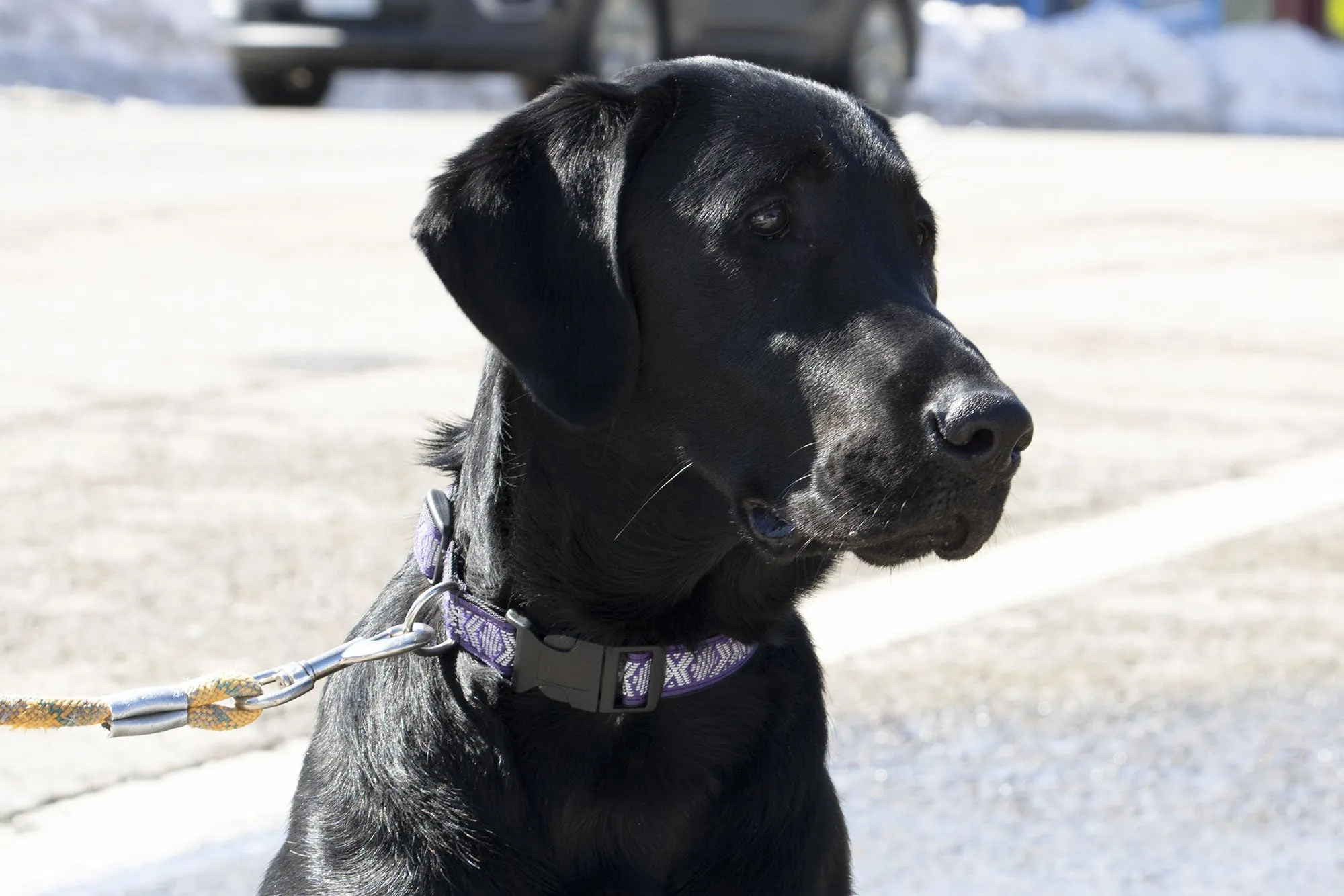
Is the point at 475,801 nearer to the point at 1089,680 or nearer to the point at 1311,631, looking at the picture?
the point at 1089,680

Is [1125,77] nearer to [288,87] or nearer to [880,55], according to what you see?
[880,55]

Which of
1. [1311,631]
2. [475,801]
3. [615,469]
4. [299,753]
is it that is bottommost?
[1311,631]

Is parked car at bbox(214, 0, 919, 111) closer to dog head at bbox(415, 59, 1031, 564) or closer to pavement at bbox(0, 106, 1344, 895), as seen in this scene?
pavement at bbox(0, 106, 1344, 895)

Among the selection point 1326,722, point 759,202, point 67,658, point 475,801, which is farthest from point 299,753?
point 1326,722

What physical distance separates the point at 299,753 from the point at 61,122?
10594 millimetres

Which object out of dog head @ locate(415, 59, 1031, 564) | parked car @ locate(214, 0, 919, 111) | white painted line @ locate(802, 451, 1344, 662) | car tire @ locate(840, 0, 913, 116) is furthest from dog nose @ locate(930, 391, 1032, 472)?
car tire @ locate(840, 0, 913, 116)

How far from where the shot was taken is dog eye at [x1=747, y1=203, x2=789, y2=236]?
116 inches

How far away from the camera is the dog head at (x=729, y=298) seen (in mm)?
2801

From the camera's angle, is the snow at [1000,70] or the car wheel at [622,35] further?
the snow at [1000,70]

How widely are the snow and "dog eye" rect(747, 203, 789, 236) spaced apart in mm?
13520

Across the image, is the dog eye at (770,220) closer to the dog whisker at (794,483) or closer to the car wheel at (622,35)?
the dog whisker at (794,483)

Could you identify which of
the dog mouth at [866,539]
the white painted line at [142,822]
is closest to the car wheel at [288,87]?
the white painted line at [142,822]

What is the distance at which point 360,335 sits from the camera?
8164 millimetres

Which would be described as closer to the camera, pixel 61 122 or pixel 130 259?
pixel 130 259
